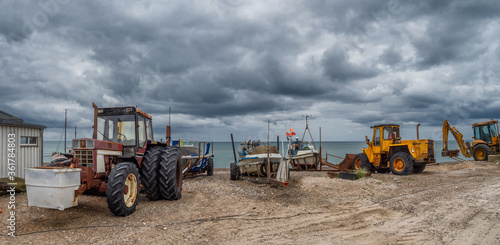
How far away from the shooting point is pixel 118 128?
877cm

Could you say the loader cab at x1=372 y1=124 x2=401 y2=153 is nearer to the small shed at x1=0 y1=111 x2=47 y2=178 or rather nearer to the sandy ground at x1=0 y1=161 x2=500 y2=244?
the sandy ground at x1=0 y1=161 x2=500 y2=244

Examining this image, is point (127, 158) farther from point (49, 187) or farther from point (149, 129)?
point (49, 187)

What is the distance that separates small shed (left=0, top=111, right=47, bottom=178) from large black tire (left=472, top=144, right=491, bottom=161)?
957 inches

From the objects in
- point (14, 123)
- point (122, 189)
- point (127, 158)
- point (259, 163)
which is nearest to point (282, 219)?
point (122, 189)

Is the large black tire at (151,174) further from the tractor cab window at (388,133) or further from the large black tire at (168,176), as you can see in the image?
the tractor cab window at (388,133)

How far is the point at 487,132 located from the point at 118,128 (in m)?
23.3

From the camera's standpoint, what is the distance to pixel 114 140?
28.3 ft

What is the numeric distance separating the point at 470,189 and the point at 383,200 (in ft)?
10.9

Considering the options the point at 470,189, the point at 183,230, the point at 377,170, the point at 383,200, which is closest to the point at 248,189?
the point at 383,200

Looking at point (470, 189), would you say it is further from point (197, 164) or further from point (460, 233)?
point (197, 164)

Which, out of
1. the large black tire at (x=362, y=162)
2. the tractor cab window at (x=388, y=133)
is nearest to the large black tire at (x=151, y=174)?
the large black tire at (x=362, y=162)

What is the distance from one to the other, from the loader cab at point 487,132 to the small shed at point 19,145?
25.2 m

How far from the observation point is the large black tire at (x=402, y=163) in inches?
609

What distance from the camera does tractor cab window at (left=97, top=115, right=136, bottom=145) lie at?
28.4 feet
